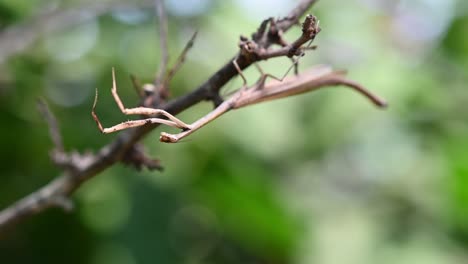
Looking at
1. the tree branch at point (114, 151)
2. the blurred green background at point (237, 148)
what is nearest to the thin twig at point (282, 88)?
the tree branch at point (114, 151)

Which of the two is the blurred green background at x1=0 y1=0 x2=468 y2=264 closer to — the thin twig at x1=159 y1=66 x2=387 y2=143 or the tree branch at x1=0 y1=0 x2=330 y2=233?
the tree branch at x1=0 y1=0 x2=330 y2=233

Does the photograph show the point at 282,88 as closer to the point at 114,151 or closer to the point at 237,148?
the point at 114,151

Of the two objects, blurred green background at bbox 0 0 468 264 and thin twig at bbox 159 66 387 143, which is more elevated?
thin twig at bbox 159 66 387 143

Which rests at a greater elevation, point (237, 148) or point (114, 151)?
point (114, 151)

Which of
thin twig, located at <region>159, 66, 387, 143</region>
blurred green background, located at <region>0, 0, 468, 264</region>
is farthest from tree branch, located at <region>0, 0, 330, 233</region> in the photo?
blurred green background, located at <region>0, 0, 468, 264</region>

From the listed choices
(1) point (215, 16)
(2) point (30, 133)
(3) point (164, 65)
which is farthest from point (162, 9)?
(1) point (215, 16)

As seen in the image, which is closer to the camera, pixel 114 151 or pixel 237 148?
pixel 114 151

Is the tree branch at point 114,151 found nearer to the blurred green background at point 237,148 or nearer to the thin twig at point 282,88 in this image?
the thin twig at point 282,88

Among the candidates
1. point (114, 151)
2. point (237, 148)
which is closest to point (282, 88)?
point (114, 151)

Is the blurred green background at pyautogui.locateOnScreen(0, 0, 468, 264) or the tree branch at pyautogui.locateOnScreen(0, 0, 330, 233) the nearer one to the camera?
the tree branch at pyautogui.locateOnScreen(0, 0, 330, 233)
